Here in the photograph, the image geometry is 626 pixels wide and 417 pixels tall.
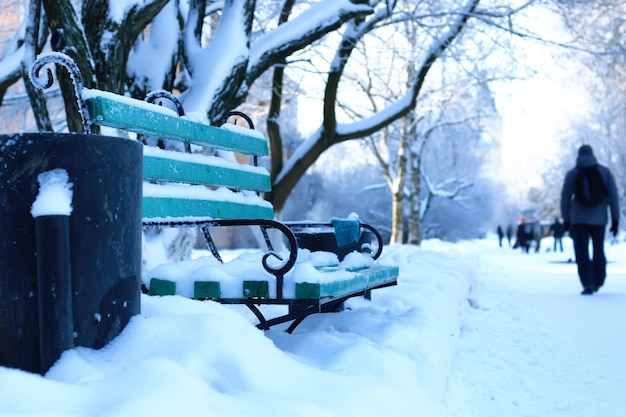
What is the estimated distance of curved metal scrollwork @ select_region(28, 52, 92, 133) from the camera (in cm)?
261

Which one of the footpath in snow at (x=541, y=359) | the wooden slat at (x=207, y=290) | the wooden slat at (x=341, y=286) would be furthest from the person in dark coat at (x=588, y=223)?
the wooden slat at (x=207, y=290)

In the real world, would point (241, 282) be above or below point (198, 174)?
below

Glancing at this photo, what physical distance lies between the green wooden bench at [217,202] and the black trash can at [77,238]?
0.63 m

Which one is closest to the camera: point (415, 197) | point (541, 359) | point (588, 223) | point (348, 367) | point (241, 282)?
point (348, 367)

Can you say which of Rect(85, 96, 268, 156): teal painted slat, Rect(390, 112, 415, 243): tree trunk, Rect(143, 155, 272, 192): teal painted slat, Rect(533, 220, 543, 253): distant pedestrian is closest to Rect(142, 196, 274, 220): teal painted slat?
Rect(143, 155, 272, 192): teal painted slat

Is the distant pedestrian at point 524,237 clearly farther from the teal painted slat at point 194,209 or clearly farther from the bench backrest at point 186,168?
the teal painted slat at point 194,209

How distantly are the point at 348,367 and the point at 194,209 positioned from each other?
137 cm

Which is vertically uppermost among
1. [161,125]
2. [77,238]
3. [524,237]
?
[161,125]

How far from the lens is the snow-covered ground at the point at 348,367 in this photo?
181cm

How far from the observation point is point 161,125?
3479 mm

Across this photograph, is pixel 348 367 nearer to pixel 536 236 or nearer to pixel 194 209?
pixel 194 209

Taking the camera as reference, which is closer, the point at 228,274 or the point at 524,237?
the point at 228,274

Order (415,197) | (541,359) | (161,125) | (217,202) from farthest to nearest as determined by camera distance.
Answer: (415,197), (541,359), (217,202), (161,125)

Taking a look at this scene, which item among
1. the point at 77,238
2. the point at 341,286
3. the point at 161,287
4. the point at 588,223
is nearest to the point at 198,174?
the point at 161,287
